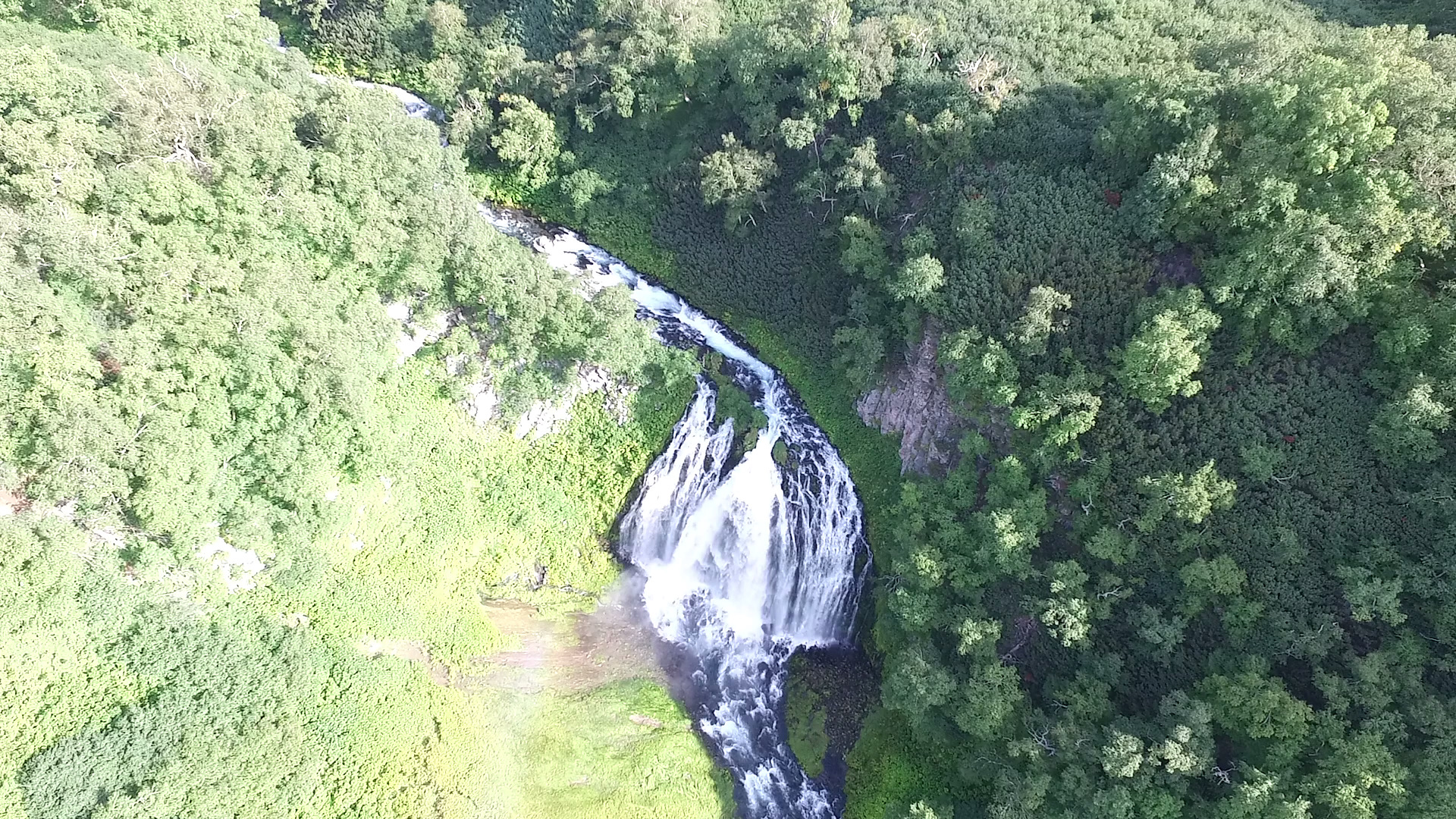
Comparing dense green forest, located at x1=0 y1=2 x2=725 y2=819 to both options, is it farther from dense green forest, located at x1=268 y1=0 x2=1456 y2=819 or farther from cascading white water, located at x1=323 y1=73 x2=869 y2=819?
dense green forest, located at x1=268 y1=0 x2=1456 y2=819

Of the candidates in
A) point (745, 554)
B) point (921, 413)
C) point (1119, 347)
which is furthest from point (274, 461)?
point (1119, 347)

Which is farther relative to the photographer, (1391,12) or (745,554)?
(1391,12)

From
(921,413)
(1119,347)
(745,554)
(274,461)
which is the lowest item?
(274,461)

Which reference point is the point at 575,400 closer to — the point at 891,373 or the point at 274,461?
the point at 274,461

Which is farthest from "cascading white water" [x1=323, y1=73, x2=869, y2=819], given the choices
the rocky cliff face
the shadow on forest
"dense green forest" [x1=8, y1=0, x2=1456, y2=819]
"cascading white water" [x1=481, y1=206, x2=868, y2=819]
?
the shadow on forest

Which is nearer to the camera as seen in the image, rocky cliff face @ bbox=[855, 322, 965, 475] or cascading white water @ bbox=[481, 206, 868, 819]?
rocky cliff face @ bbox=[855, 322, 965, 475]
